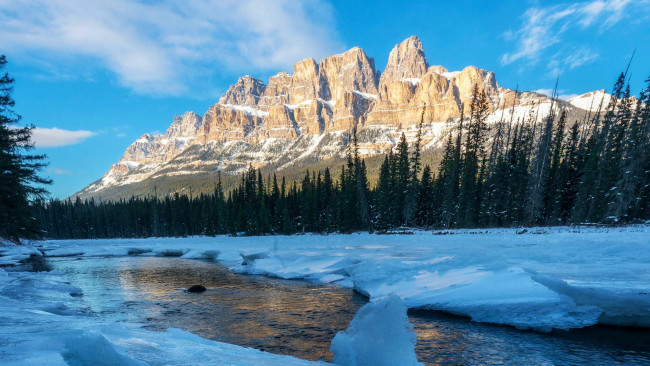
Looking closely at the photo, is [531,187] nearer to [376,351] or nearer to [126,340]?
[376,351]

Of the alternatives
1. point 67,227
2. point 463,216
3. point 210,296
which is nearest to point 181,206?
point 67,227

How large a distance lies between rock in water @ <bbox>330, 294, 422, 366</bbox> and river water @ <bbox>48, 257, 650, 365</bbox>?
6.79ft

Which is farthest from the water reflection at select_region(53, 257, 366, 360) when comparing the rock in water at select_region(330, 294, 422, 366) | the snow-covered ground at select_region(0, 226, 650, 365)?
the rock in water at select_region(330, 294, 422, 366)

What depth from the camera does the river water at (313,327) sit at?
7.69 metres

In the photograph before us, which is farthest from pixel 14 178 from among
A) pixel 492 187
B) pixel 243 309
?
pixel 492 187

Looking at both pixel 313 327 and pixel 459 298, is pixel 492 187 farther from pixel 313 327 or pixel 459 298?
pixel 313 327

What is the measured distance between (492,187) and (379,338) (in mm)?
40301

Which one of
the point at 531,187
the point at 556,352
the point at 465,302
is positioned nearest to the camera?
the point at 556,352

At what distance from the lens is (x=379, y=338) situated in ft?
18.7

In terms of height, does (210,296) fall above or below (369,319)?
below

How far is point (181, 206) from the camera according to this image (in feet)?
302

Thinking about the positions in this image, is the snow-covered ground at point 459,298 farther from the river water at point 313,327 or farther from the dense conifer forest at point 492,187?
the dense conifer forest at point 492,187

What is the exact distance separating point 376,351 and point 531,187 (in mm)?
37696

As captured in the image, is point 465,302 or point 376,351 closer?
point 376,351
